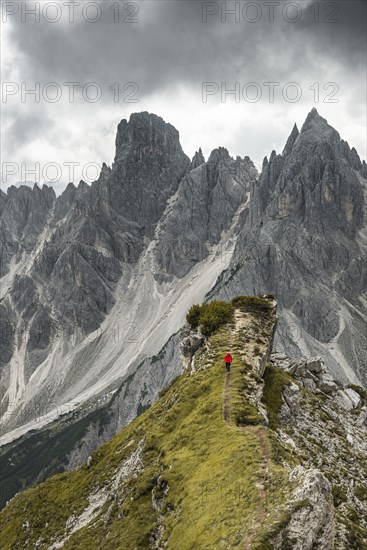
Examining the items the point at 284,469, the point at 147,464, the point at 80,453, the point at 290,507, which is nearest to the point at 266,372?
the point at 147,464

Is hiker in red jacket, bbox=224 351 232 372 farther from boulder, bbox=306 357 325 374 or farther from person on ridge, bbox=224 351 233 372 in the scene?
boulder, bbox=306 357 325 374

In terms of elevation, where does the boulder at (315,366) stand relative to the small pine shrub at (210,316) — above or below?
below

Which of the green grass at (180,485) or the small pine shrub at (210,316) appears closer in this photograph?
the green grass at (180,485)

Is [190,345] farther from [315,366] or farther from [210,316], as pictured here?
[315,366]

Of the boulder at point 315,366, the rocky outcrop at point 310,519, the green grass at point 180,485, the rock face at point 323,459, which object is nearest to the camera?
the rocky outcrop at point 310,519

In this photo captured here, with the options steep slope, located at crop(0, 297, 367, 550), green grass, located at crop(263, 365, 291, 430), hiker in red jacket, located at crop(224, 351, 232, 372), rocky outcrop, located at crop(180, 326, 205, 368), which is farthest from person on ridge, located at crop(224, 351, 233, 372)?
rocky outcrop, located at crop(180, 326, 205, 368)

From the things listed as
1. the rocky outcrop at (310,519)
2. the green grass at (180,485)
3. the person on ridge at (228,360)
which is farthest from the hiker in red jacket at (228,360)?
the rocky outcrop at (310,519)

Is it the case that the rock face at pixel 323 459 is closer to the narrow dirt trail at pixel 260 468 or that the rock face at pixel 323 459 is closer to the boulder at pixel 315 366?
the boulder at pixel 315 366

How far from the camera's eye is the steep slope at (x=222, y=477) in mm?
→ 17234

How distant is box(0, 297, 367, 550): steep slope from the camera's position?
56.5 feet

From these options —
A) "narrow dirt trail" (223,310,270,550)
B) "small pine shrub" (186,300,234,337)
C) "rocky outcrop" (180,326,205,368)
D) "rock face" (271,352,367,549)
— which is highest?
"small pine shrub" (186,300,234,337)

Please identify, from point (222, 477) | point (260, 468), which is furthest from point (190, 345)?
point (260, 468)

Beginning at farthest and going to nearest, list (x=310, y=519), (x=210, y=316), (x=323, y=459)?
(x=210, y=316), (x=323, y=459), (x=310, y=519)

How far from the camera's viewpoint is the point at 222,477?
69.4 feet
